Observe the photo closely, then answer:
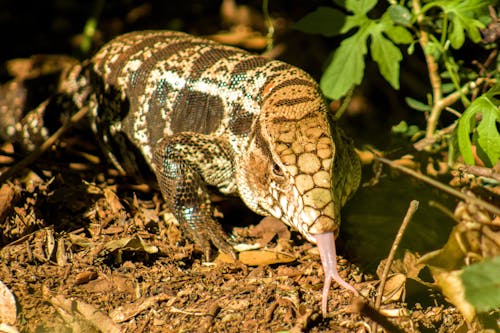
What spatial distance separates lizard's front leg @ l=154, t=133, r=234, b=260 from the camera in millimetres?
4953

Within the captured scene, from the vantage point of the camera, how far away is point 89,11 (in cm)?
857

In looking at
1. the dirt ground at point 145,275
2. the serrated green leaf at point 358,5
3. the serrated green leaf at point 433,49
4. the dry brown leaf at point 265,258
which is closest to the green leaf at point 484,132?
the serrated green leaf at point 433,49

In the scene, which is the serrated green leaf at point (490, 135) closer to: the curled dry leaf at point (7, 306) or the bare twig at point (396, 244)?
the bare twig at point (396, 244)

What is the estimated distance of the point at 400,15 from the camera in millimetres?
4984

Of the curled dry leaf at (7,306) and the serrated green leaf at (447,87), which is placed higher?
the serrated green leaf at (447,87)

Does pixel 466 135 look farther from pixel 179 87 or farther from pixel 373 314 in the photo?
pixel 179 87

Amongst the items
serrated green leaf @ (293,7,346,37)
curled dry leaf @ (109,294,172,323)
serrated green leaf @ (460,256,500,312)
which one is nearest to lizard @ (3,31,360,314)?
serrated green leaf @ (293,7,346,37)

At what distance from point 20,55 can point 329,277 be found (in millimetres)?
5496

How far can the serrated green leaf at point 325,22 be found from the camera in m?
5.26

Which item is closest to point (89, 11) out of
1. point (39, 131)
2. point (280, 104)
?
point (39, 131)

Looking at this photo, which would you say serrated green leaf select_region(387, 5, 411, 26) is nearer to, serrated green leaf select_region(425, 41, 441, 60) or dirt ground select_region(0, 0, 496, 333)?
serrated green leaf select_region(425, 41, 441, 60)

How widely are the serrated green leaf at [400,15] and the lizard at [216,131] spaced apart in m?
0.78

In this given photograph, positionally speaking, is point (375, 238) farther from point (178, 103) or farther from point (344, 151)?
point (178, 103)

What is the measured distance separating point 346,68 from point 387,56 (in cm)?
34
